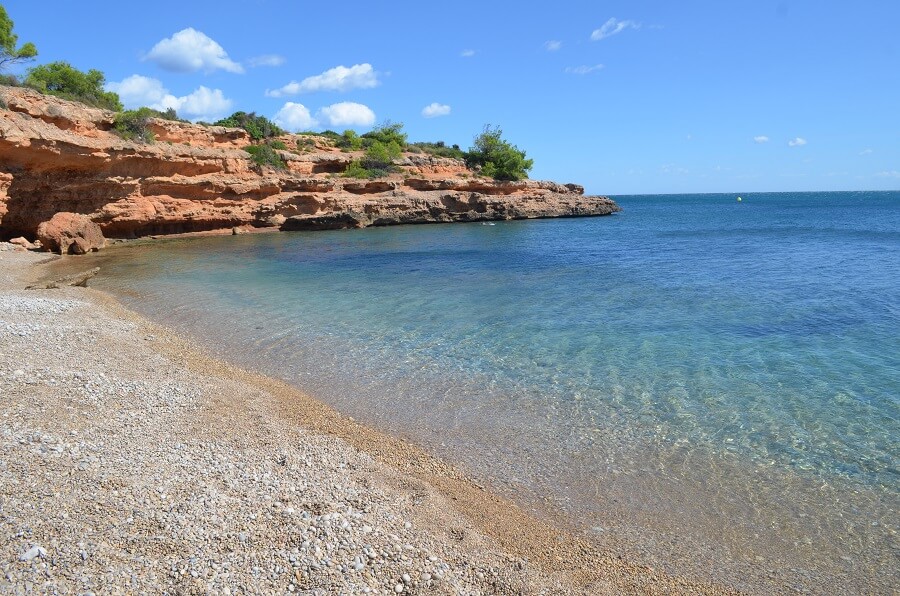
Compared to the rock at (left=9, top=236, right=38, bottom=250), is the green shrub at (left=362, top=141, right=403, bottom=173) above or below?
above

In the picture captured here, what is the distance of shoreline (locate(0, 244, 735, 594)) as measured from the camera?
3.68m

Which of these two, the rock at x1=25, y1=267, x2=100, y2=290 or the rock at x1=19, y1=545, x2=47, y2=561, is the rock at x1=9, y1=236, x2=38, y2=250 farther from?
the rock at x1=19, y1=545, x2=47, y2=561

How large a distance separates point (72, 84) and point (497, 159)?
108 feet

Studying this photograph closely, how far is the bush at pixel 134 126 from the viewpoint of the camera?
27.7 meters

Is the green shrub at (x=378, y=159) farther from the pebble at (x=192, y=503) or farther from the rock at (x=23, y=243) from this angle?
the pebble at (x=192, y=503)

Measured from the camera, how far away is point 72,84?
102ft

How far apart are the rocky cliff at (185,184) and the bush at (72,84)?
301cm

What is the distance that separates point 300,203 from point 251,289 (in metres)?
21.0

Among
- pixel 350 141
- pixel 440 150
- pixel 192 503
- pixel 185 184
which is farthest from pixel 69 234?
pixel 440 150

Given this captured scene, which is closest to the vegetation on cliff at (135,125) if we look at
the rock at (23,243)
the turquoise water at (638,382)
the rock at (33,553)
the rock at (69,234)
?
the rock at (69,234)

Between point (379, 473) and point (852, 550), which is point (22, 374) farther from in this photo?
point (852, 550)

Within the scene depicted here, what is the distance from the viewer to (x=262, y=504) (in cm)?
454

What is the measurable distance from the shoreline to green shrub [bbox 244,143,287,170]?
2895 cm

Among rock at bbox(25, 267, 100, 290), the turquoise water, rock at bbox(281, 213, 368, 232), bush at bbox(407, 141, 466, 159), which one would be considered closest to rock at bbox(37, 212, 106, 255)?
the turquoise water
